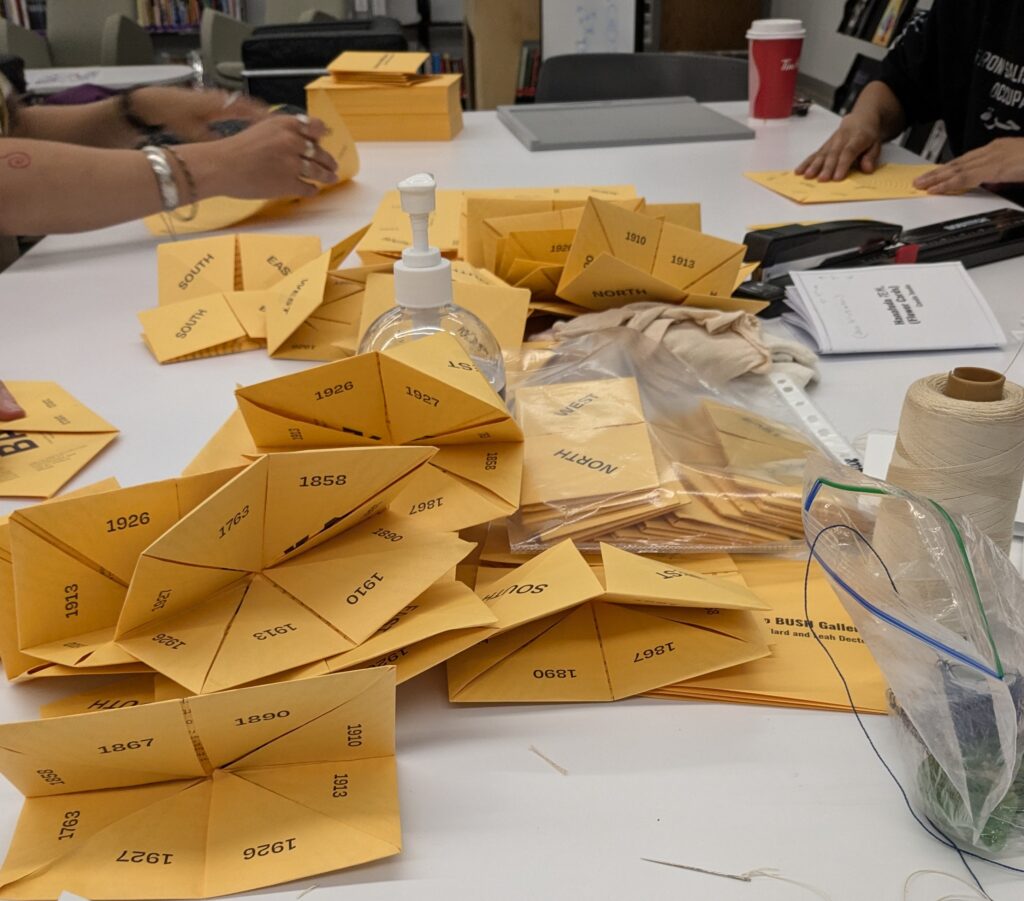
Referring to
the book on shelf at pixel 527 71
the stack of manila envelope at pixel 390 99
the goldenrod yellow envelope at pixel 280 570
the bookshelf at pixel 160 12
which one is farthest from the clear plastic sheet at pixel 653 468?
the bookshelf at pixel 160 12

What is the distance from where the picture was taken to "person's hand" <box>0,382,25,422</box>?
84 cm

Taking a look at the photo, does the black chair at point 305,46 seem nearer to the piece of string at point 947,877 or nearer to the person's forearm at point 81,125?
the person's forearm at point 81,125

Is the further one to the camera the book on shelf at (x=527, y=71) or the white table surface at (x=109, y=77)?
the book on shelf at (x=527, y=71)

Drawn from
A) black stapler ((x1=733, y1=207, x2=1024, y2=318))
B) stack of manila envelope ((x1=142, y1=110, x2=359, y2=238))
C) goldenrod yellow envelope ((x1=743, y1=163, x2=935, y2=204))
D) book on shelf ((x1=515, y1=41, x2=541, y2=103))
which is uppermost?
black stapler ((x1=733, y1=207, x2=1024, y2=318))

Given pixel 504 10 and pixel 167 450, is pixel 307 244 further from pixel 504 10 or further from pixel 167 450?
pixel 504 10

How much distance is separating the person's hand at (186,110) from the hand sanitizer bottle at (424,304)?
117 centimetres

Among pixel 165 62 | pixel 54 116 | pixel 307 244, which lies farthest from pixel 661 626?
pixel 165 62

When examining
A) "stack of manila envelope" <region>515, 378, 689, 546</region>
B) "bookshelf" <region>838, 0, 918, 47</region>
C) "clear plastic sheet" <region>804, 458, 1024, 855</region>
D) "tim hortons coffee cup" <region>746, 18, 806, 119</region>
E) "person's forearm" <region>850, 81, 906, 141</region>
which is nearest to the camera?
"clear plastic sheet" <region>804, 458, 1024, 855</region>

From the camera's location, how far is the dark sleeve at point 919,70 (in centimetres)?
195

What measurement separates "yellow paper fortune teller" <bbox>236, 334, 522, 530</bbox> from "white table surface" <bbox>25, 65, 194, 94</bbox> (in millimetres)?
3139

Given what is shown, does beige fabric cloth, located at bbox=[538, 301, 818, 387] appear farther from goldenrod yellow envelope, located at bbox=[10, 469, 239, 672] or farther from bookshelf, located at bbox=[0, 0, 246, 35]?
bookshelf, located at bbox=[0, 0, 246, 35]

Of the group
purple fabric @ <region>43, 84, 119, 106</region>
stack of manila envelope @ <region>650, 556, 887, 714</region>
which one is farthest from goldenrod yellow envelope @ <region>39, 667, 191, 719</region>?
purple fabric @ <region>43, 84, 119, 106</region>

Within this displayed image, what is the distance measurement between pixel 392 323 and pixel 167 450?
23cm

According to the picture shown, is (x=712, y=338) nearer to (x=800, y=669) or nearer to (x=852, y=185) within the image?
(x=800, y=669)
